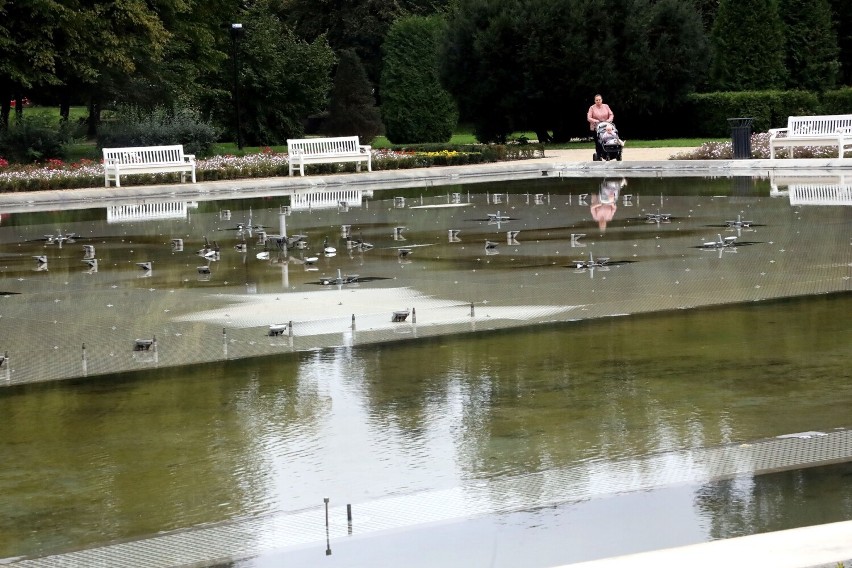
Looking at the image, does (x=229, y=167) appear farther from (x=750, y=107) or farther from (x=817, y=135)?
(x=750, y=107)

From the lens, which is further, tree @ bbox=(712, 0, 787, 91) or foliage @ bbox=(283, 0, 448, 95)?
foliage @ bbox=(283, 0, 448, 95)

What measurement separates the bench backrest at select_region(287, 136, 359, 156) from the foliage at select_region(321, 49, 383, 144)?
1278 cm

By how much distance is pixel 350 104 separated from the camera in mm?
44938

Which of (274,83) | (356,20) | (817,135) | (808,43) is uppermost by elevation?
(356,20)

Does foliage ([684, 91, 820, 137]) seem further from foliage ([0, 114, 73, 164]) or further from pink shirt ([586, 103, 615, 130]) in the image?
foliage ([0, 114, 73, 164])

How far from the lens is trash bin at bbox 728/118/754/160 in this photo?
91.4ft

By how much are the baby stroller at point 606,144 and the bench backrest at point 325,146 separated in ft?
17.2

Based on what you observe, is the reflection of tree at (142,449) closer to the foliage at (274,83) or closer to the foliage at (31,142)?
the foliage at (31,142)

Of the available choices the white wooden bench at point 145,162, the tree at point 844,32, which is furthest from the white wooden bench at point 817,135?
the tree at point 844,32

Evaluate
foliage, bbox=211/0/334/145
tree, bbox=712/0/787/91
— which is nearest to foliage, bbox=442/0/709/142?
tree, bbox=712/0/787/91

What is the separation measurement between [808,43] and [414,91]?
12.3 metres

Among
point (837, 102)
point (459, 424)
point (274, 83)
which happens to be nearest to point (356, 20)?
point (274, 83)

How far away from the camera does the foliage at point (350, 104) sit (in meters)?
44.7

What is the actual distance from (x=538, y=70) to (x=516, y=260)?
2409cm
